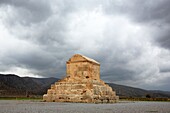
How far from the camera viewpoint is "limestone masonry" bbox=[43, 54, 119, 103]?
47.7 meters

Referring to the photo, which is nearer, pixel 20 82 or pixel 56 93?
pixel 56 93

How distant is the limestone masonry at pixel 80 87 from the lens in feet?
157

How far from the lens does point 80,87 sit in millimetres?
49250

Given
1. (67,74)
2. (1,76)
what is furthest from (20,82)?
(67,74)

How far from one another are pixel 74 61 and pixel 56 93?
8002mm

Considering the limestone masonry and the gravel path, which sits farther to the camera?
the limestone masonry

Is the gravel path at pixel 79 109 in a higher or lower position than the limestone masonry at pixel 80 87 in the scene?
lower

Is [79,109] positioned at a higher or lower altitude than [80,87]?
lower

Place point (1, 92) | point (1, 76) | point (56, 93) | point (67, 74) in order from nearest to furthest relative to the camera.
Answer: point (56, 93) < point (67, 74) < point (1, 92) < point (1, 76)

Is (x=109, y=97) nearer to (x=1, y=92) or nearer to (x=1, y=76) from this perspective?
(x=1, y=92)

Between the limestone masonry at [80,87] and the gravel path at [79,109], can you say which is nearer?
the gravel path at [79,109]

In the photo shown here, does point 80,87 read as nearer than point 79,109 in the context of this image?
No

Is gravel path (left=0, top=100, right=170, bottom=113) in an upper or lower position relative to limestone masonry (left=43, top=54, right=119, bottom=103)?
lower

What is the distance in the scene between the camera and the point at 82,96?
155 ft
